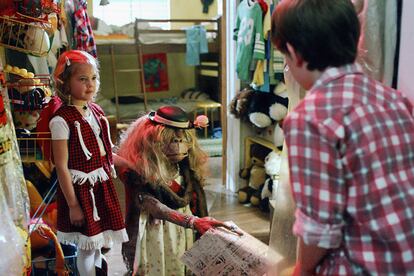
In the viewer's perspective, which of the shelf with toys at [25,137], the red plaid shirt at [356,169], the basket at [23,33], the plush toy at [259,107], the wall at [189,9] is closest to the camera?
the red plaid shirt at [356,169]

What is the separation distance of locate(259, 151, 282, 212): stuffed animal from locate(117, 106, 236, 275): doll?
92cm

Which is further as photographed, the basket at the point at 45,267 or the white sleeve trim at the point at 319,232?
the basket at the point at 45,267

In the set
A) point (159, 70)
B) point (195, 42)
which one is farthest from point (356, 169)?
point (159, 70)

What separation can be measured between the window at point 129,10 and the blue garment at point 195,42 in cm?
95

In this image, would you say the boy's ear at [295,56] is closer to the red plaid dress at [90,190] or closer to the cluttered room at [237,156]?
the cluttered room at [237,156]

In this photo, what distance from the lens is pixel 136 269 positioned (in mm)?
1756

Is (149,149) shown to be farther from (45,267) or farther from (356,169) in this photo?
(356,169)

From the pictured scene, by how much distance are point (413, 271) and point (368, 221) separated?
126mm

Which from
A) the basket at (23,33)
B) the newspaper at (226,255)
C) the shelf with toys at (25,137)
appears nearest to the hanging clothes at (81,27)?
the shelf with toys at (25,137)

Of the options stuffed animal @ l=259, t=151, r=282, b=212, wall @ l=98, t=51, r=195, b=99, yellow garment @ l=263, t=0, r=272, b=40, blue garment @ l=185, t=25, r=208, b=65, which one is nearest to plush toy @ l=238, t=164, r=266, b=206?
stuffed animal @ l=259, t=151, r=282, b=212

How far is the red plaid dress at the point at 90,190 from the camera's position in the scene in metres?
1.46

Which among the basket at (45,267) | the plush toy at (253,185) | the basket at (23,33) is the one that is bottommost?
the plush toy at (253,185)

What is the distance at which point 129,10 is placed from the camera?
5.94m

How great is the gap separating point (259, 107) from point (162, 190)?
1344mm
